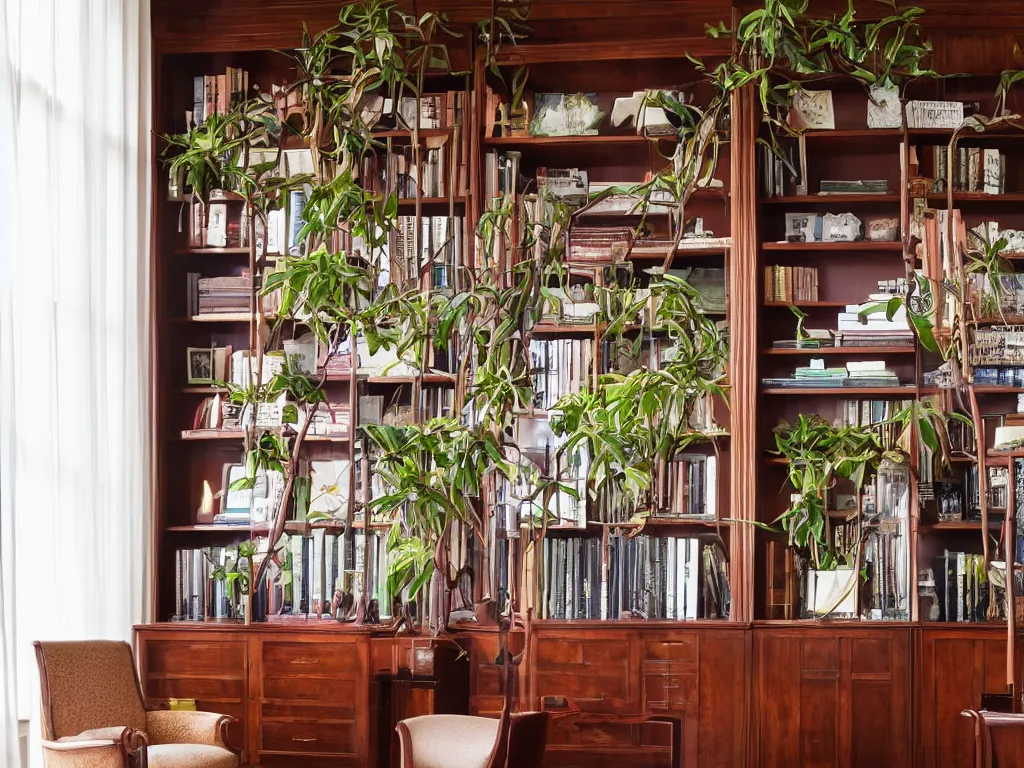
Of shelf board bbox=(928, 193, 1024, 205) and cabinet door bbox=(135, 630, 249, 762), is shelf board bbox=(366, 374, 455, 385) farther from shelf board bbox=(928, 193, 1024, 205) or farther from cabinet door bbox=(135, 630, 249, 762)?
shelf board bbox=(928, 193, 1024, 205)

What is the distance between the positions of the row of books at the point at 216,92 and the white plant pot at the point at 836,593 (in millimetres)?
3237

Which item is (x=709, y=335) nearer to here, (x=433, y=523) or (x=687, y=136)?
(x=687, y=136)

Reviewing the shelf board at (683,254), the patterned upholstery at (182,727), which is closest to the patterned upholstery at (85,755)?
the patterned upholstery at (182,727)

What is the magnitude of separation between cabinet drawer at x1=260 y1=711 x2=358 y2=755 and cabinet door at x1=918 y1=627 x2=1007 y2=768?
2309 mm

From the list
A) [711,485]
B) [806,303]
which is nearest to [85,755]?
[711,485]

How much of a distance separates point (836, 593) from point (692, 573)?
1.93 ft

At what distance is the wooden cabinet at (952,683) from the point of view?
16.5ft

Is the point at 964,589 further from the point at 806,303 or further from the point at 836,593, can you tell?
the point at 806,303

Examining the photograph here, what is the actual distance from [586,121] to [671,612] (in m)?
2.12

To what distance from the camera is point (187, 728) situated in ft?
14.8

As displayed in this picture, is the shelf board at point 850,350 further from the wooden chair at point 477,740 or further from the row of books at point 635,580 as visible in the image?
the wooden chair at point 477,740

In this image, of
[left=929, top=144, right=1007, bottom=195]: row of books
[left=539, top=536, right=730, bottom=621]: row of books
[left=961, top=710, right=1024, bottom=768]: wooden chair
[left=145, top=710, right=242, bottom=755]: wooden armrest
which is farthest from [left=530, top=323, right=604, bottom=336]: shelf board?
[left=961, top=710, right=1024, bottom=768]: wooden chair

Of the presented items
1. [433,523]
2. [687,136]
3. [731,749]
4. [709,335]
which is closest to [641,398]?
[709,335]

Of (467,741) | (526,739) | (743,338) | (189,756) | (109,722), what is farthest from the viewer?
(743,338)
